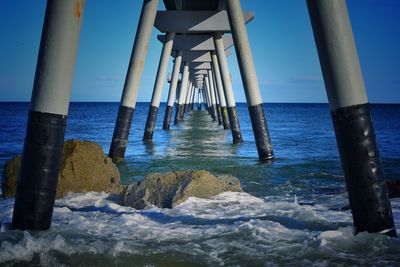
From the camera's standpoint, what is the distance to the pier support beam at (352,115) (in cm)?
373

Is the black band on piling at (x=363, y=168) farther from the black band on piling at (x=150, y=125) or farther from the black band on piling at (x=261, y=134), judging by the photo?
the black band on piling at (x=150, y=125)

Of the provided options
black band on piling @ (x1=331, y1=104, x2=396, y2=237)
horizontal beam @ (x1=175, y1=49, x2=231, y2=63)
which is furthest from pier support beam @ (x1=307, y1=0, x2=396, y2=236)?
horizontal beam @ (x1=175, y1=49, x2=231, y2=63)

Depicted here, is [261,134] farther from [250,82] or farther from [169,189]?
[169,189]

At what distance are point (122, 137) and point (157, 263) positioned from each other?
8.06m

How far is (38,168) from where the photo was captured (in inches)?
155

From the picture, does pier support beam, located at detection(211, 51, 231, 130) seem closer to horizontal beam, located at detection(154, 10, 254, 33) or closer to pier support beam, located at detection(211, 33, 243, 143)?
pier support beam, located at detection(211, 33, 243, 143)

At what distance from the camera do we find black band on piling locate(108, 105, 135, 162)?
1109 cm

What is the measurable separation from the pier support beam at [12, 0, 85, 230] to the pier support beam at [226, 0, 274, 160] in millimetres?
7976

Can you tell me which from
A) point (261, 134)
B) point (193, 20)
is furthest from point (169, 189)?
point (193, 20)

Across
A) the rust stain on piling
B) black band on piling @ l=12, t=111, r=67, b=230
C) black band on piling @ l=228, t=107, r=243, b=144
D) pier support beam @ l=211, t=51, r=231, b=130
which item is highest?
pier support beam @ l=211, t=51, r=231, b=130

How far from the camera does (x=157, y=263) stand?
3.38 m

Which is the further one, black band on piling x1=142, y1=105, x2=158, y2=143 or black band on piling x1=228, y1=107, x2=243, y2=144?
black band on piling x1=142, y1=105, x2=158, y2=143

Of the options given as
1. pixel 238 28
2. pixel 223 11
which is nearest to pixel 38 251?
pixel 238 28

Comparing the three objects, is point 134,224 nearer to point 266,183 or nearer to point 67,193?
point 67,193
